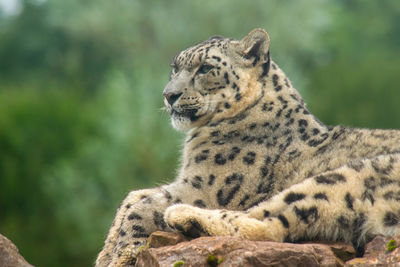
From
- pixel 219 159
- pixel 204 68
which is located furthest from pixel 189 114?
pixel 219 159

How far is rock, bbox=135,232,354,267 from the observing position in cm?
691

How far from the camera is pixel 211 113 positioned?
9.43 metres

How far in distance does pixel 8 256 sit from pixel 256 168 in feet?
8.19

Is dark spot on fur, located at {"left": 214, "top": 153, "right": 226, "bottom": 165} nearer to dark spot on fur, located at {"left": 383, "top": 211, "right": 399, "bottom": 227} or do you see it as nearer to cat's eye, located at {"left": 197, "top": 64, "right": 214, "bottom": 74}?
cat's eye, located at {"left": 197, "top": 64, "right": 214, "bottom": 74}

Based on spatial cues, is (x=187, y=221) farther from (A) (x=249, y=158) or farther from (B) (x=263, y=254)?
(A) (x=249, y=158)

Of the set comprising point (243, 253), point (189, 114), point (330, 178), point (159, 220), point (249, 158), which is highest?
point (189, 114)

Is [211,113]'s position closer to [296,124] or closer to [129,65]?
[296,124]

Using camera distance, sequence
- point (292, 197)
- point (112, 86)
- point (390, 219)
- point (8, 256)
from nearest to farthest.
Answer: point (390, 219) < point (292, 197) < point (8, 256) < point (112, 86)

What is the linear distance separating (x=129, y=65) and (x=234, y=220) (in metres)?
37.0

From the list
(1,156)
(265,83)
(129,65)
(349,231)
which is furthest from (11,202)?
(349,231)

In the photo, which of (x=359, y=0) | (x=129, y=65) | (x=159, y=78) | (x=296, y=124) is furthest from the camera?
(x=359, y=0)

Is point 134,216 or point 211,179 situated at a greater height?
point 211,179

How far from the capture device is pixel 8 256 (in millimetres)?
8305

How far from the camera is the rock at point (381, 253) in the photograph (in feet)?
22.2
